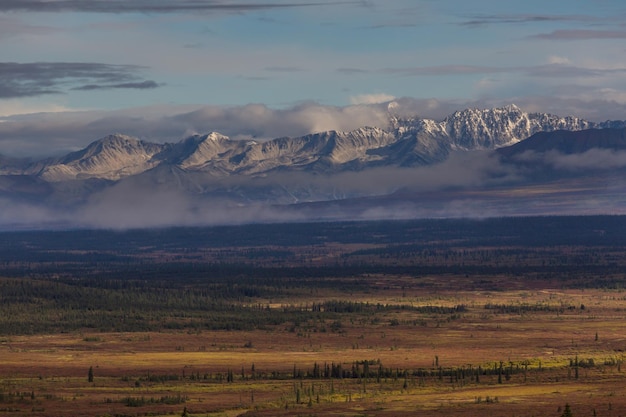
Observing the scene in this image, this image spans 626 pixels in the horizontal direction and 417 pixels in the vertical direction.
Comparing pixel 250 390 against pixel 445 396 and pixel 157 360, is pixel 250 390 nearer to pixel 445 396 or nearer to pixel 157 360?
pixel 445 396

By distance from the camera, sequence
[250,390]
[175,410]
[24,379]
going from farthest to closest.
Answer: [24,379] → [250,390] → [175,410]

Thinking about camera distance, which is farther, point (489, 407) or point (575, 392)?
point (575, 392)

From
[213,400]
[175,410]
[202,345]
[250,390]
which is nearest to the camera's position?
[175,410]

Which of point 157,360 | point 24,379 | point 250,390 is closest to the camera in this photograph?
point 250,390

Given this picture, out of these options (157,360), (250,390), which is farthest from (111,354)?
→ (250,390)

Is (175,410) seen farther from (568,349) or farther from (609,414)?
(568,349)

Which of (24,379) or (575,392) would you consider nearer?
(575,392)

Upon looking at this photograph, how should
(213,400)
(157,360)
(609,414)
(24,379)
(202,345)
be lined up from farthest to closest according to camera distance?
(202,345)
(157,360)
(24,379)
(213,400)
(609,414)

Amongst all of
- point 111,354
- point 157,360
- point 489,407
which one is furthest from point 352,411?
point 111,354
